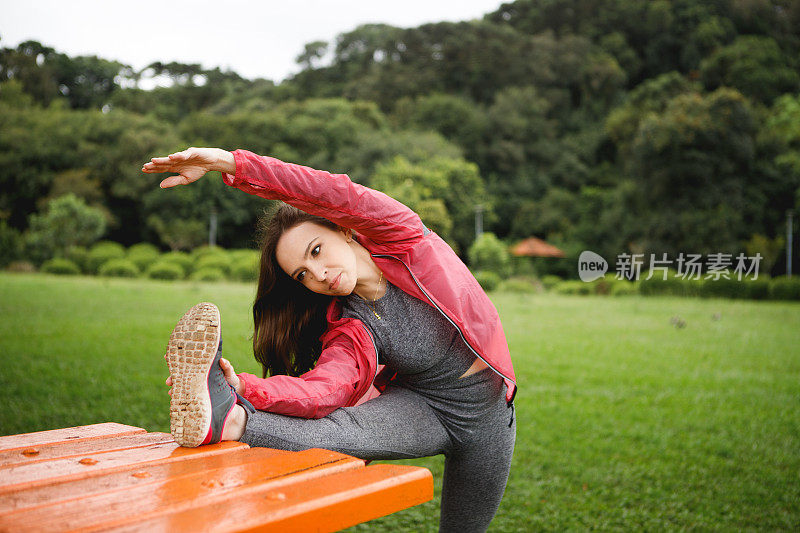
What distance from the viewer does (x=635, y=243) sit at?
26219 mm

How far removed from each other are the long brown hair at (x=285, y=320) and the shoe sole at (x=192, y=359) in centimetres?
53

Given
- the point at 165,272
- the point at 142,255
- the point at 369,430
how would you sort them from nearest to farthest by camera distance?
the point at 369,430 → the point at 165,272 → the point at 142,255

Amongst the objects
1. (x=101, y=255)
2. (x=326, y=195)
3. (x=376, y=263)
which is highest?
(x=326, y=195)

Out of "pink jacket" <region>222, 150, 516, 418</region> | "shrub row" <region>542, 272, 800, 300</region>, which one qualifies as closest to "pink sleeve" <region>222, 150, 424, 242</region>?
"pink jacket" <region>222, 150, 516, 418</region>

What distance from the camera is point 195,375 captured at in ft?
4.53

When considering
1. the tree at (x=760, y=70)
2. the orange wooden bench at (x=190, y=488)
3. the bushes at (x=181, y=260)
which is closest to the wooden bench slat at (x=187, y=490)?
the orange wooden bench at (x=190, y=488)

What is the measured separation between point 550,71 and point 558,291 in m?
21.9

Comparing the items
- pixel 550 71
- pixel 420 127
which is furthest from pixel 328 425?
pixel 550 71

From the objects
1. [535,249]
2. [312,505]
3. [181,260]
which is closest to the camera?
[312,505]

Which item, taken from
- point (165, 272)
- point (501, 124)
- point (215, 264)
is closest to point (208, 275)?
point (165, 272)

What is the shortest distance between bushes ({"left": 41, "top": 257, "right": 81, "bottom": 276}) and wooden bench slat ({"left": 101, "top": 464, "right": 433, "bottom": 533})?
66.9ft

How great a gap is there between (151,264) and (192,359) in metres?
20.6

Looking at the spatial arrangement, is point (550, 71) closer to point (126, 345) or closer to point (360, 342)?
point (126, 345)

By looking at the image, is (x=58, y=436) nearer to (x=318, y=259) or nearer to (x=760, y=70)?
(x=318, y=259)
